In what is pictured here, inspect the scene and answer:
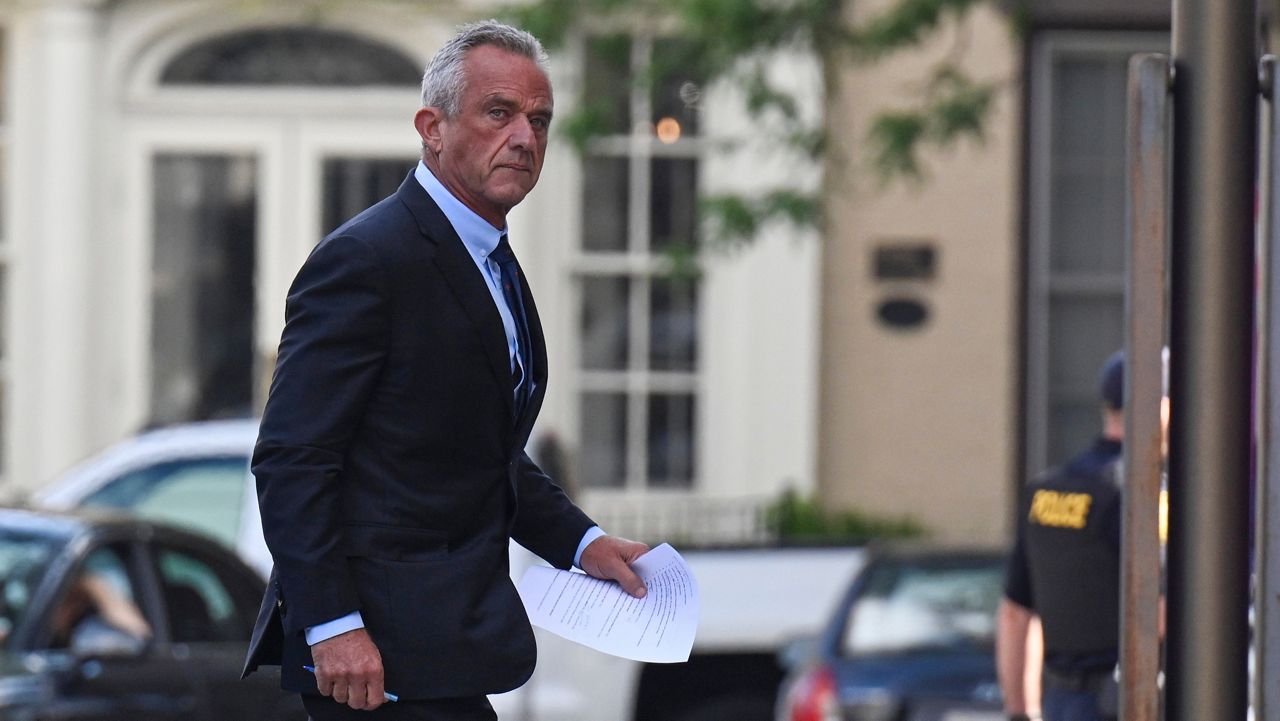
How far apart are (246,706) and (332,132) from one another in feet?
23.0

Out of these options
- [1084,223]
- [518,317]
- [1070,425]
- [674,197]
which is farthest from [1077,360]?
[518,317]

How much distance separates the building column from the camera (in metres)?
13.4

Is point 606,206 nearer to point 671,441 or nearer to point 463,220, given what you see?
point 671,441

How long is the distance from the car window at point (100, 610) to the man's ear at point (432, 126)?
4.08m

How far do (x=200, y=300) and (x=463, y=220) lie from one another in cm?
1096

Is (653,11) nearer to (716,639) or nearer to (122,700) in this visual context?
(716,639)

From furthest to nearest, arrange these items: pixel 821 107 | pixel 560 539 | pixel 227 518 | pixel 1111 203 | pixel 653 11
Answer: pixel 1111 203 → pixel 821 107 → pixel 653 11 → pixel 227 518 → pixel 560 539

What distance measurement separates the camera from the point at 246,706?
7.29 m

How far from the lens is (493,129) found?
3.24 metres

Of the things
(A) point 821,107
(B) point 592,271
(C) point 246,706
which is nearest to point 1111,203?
(A) point 821,107

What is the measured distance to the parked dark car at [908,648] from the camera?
25.8 feet

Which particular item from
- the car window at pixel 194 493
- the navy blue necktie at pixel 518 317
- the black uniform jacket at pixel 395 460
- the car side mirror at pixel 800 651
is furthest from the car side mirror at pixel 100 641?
the navy blue necktie at pixel 518 317

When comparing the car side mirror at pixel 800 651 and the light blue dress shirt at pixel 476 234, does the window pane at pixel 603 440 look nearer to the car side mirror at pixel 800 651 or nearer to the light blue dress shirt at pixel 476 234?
the car side mirror at pixel 800 651

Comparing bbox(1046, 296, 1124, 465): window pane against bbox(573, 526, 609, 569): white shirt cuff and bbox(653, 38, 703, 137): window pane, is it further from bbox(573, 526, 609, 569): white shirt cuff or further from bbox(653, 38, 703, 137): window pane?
bbox(573, 526, 609, 569): white shirt cuff
